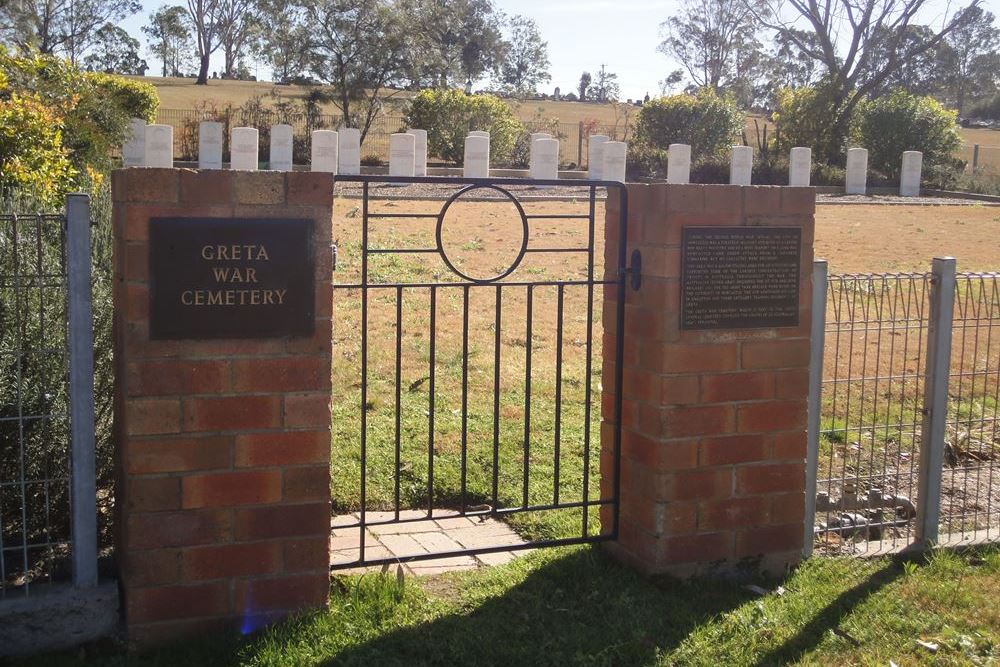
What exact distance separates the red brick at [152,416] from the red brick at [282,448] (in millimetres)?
203

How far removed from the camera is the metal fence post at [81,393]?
10.2 ft

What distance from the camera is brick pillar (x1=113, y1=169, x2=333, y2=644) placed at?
3115 millimetres

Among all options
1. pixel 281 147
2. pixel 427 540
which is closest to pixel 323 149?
pixel 281 147

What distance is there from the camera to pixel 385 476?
5020mm

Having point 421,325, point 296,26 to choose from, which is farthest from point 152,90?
point 421,325

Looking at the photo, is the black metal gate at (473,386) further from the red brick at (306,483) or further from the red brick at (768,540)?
the red brick at (768,540)

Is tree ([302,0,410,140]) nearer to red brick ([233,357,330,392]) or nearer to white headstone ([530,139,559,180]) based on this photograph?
white headstone ([530,139,559,180])

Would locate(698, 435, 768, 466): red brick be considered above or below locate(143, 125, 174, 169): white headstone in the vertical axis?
below

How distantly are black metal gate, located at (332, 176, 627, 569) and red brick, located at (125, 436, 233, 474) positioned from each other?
1.70 feet

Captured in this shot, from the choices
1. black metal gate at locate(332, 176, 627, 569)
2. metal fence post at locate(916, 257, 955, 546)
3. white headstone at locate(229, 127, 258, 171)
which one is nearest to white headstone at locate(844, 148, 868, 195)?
black metal gate at locate(332, 176, 627, 569)


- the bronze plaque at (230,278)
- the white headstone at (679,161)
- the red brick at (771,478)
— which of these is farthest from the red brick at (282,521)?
the white headstone at (679,161)

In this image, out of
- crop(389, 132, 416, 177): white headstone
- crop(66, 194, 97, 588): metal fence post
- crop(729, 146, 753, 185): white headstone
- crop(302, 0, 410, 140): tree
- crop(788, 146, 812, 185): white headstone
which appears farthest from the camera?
crop(302, 0, 410, 140): tree

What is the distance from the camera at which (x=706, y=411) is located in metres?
3.83

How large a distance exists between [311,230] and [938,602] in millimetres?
2550
